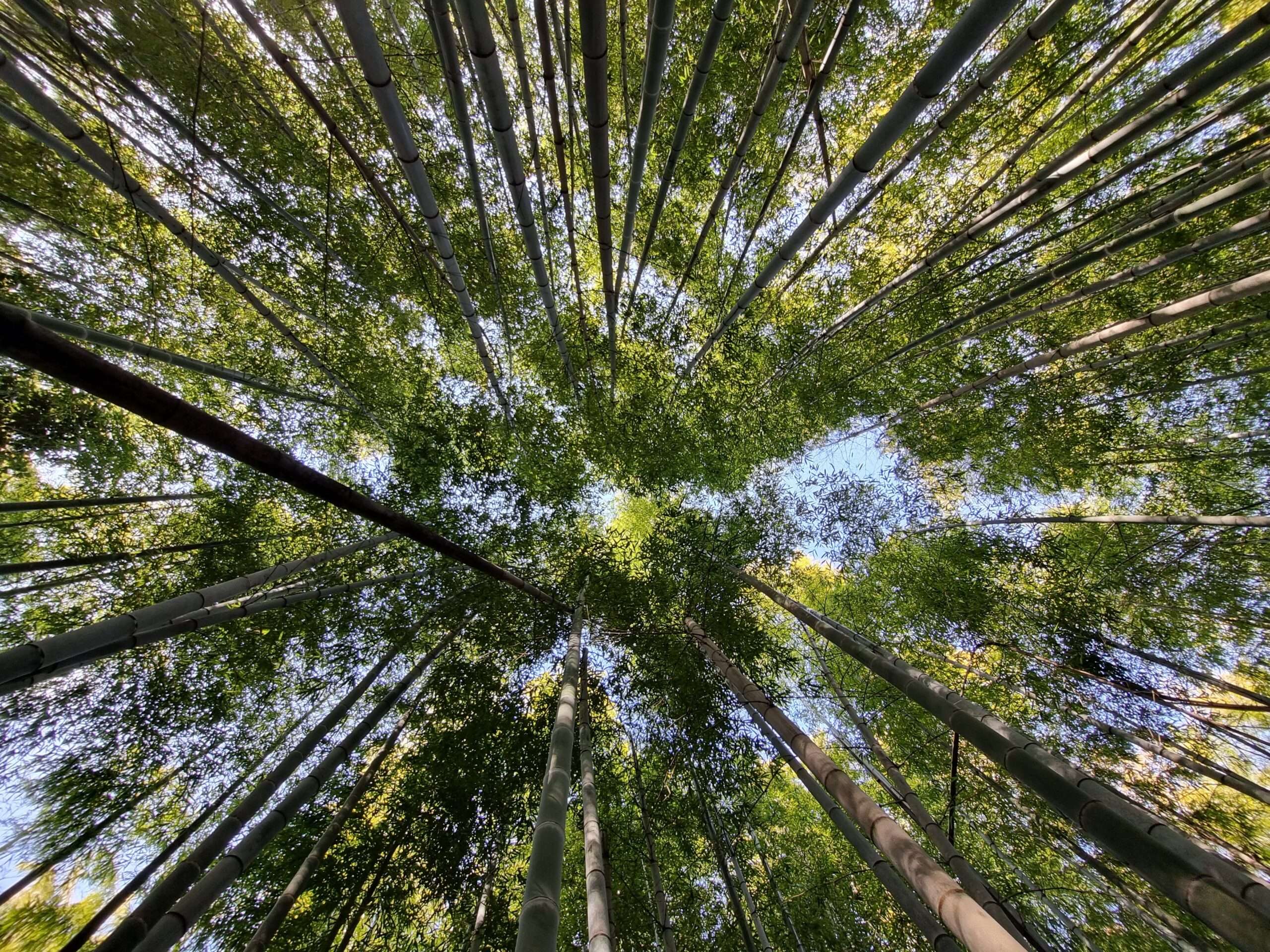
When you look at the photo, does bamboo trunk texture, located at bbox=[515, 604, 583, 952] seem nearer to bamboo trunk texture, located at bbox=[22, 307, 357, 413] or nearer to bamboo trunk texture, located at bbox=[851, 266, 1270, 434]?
bamboo trunk texture, located at bbox=[22, 307, 357, 413]

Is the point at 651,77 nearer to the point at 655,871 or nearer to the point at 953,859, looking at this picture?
the point at 953,859

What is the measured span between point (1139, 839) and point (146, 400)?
2779 millimetres

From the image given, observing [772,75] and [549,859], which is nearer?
[549,859]

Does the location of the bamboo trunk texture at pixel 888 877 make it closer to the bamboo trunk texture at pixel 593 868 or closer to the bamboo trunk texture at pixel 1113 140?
the bamboo trunk texture at pixel 593 868

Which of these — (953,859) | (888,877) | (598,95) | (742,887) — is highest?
(598,95)

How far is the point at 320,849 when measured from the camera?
3.55m

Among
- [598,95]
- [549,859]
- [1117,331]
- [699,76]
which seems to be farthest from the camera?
[1117,331]

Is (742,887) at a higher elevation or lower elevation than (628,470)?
lower

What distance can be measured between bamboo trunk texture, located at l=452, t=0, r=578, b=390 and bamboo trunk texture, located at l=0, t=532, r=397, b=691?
300 centimetres

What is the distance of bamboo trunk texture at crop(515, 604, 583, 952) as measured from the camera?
1.38 meters

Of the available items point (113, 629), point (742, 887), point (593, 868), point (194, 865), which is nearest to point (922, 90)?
point (593, 868)

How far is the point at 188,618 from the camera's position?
348 centimetres

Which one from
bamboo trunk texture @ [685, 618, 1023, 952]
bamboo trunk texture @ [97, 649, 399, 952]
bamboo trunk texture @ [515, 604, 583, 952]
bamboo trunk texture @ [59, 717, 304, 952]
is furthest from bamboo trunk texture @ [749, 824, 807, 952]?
bamboo trunk texture @ [59, 717, 304, 952]

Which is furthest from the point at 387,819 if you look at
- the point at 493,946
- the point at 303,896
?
the point at 303,896
